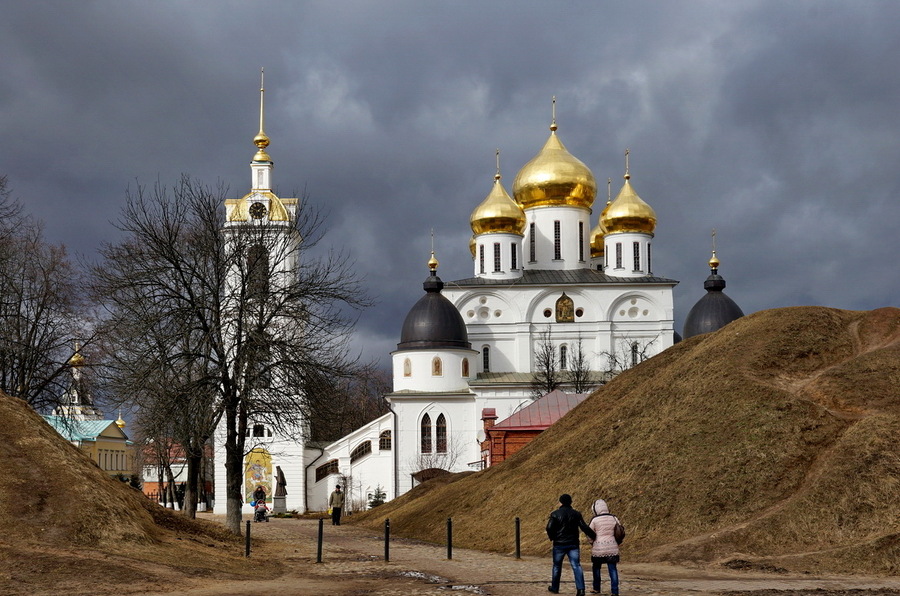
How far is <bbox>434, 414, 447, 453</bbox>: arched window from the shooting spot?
59.8 metres

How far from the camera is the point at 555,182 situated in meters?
64.8

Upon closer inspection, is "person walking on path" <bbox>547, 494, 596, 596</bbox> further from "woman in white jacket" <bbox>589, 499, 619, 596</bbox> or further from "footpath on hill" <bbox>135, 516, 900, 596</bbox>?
"footpath on hill" <bbox>135, 516, 900, 596</bbox>

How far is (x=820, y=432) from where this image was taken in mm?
22531

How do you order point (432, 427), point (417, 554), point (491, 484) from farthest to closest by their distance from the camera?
point (432, 427)
point (491, 484)
point (417, 554)

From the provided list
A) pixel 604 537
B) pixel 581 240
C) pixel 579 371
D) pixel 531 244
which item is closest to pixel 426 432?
pixel 579 371

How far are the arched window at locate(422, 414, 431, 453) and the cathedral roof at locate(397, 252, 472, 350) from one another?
3895 mm

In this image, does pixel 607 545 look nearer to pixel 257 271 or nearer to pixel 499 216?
pixel 257 271

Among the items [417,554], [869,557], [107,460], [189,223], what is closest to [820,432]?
[869,557]

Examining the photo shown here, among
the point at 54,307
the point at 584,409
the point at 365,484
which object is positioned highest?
the point at 54,307

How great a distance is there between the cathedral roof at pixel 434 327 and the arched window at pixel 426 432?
390 centimetres

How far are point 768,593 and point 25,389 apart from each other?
23473mm

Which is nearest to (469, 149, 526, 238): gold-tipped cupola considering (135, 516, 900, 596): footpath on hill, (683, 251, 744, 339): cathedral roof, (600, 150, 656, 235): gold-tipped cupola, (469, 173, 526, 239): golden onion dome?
(469, 173, 526, 239): golden onion dome

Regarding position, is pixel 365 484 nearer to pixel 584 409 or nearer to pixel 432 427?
pixel 432 427

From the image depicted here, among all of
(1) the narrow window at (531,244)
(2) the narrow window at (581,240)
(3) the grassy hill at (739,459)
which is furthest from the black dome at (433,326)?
(3) the grassy hill at (739,459)
